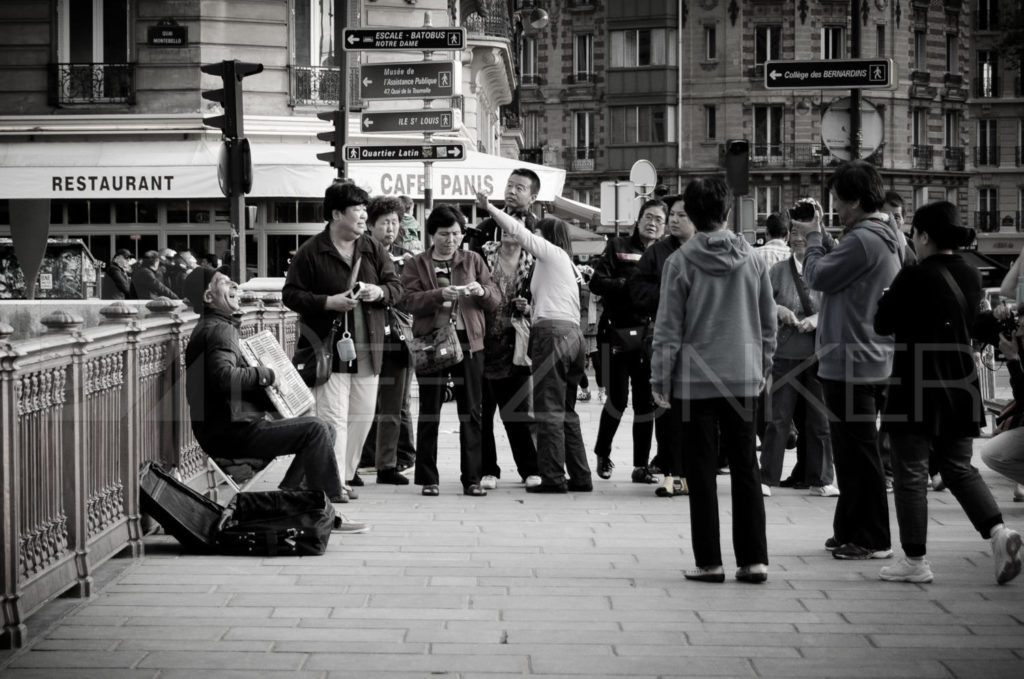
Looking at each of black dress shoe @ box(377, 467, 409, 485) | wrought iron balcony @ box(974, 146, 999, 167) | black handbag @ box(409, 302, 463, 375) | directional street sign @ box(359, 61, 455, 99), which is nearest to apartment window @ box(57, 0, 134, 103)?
directional street sign @ box(359, 61, 455, 99)

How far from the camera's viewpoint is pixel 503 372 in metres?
10.4

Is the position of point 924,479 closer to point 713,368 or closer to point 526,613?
point 713,368

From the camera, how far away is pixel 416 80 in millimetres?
16172

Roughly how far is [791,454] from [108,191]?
13849mm

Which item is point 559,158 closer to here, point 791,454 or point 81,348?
point 791,454

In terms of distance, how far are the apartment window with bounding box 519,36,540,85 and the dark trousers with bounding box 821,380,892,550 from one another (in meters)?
68.0

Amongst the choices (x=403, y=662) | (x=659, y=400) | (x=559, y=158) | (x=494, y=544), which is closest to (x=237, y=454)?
(x=494, y=544)

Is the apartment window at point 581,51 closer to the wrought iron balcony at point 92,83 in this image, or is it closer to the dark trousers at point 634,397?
the wrought iron balcony at point 92,83

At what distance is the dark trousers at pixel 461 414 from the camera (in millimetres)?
10141

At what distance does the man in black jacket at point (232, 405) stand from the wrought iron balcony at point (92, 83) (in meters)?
19.6

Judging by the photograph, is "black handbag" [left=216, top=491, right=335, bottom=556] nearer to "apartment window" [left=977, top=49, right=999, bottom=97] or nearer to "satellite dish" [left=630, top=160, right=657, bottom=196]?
"satellite dish" [left=630, top=160, right=657, bottom=196]

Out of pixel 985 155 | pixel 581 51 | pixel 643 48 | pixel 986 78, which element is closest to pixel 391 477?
pixel 643 48

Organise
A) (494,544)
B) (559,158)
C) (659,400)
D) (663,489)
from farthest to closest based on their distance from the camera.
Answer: (559,158) → (663,489) → (494,544) → (659,400)

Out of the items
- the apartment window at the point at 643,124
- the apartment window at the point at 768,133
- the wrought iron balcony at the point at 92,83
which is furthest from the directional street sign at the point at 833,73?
the apartment window at the point at 643,124
